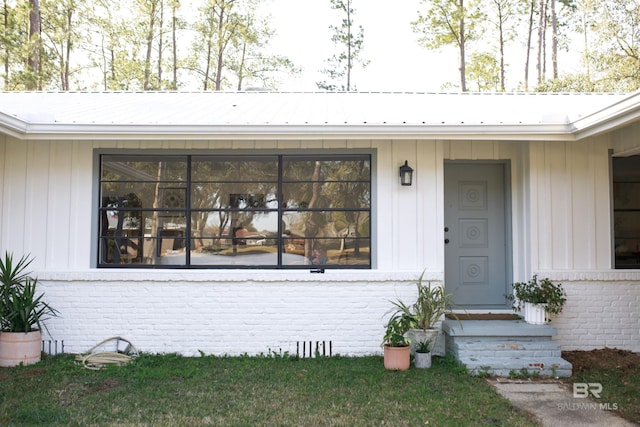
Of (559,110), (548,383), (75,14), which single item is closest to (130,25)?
(75,14)

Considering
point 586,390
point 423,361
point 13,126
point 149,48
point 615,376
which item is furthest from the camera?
point 149,48

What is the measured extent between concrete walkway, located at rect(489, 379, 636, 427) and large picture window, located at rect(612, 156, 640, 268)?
83.6 inches

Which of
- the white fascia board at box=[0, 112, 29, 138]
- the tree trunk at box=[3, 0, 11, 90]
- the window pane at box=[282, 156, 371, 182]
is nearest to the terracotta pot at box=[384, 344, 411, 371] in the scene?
the window pane at box=[282, 156, 371, 182]

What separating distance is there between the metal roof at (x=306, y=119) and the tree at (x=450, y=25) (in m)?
12.0

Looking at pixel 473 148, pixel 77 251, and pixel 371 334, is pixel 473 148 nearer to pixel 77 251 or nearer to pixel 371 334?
pixel 371 334

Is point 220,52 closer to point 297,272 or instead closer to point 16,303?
point 297,272

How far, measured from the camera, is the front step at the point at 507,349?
5125mm

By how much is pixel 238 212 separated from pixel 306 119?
1320 mm

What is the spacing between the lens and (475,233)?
6.53 meters

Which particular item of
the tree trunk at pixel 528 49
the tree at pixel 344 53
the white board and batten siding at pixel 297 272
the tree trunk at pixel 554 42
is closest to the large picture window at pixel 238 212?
the white board and batten siding at pixel 297 272

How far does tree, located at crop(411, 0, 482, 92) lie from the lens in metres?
18.1

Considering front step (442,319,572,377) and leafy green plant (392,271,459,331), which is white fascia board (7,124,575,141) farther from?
front step (442,319,572,377)

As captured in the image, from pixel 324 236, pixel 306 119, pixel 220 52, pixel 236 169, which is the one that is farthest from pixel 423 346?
pixel 220 52

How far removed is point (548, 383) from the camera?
4926mm
